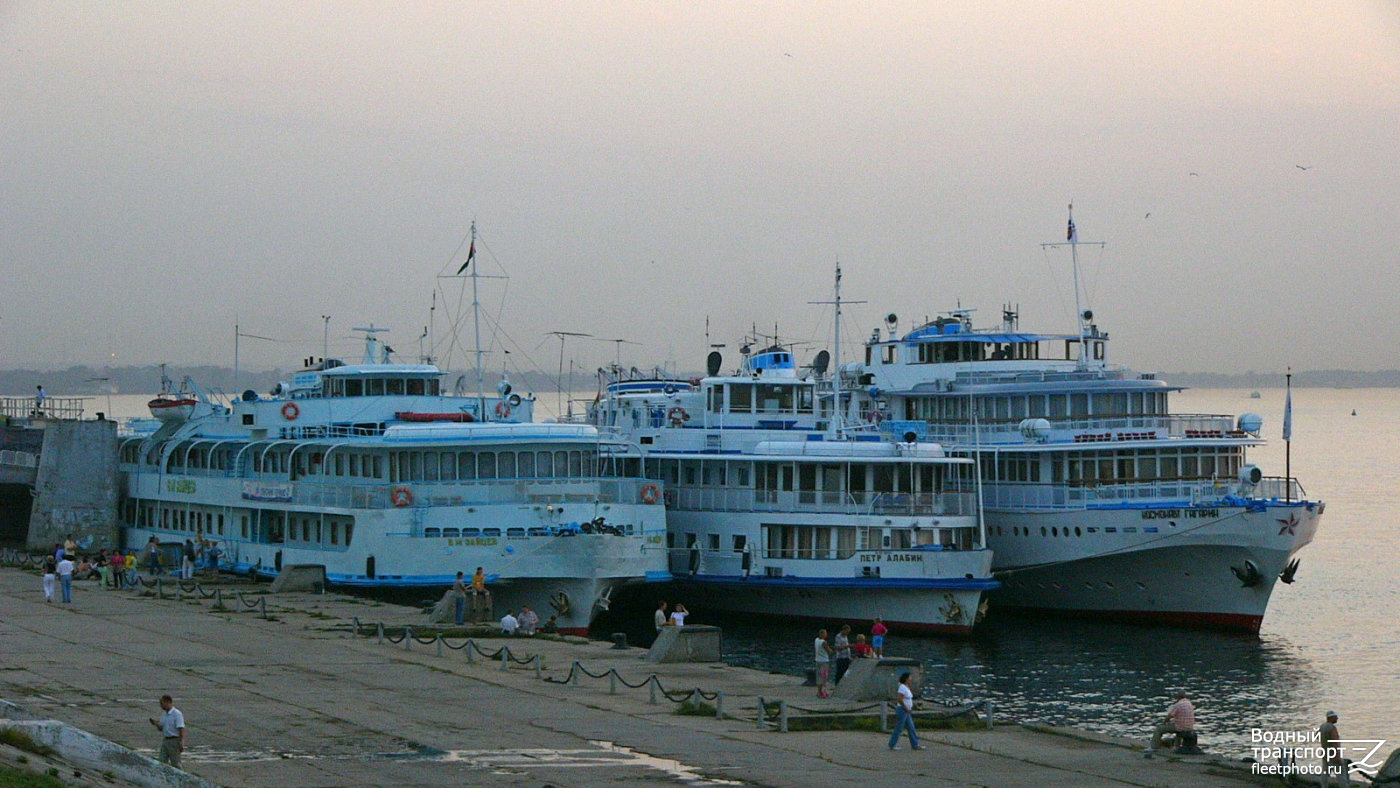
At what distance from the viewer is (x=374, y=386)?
56.0m

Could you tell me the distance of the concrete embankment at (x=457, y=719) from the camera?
78.4 ft

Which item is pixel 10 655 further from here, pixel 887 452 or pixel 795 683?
pixel 887 452

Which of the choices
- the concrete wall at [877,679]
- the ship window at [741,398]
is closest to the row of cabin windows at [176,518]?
the ship window at [741,398]

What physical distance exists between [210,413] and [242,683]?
3314 cm

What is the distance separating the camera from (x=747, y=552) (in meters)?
50.4

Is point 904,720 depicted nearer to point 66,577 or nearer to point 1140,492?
point 66,577

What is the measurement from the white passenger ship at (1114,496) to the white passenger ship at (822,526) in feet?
7.42

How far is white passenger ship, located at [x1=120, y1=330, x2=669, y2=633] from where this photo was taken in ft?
149

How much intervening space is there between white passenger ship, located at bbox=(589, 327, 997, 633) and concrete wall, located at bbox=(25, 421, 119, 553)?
18.7 m

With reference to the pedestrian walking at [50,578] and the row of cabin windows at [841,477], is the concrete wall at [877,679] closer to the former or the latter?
the row of cabin windows at [841,477]

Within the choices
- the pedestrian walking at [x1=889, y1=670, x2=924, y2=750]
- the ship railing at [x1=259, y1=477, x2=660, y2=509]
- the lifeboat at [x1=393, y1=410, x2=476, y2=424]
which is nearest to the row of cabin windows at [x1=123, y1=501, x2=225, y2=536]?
the lifeboat at [x1=393, y1=410, x2=476, y2=424]

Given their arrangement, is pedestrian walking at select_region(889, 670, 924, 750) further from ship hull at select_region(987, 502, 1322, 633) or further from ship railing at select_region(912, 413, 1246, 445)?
ship railing at select_region(912, 413, 1246, 445)

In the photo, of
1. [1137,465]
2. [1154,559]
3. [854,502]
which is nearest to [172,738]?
[854,502]

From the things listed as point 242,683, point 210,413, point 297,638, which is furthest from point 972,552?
point 210,413
